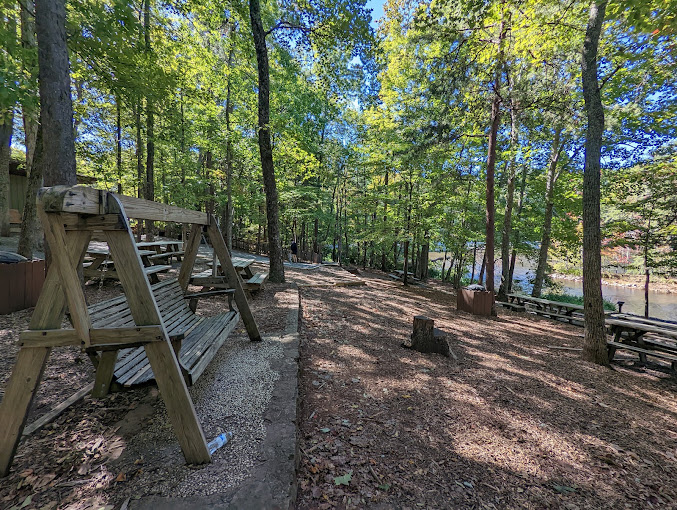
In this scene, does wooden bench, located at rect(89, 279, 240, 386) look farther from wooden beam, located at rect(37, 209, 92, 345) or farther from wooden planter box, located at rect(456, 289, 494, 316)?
wooden planter box, located at rect(456, 289, 494, 316)

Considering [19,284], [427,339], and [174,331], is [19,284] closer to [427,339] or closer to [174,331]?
[174,331]

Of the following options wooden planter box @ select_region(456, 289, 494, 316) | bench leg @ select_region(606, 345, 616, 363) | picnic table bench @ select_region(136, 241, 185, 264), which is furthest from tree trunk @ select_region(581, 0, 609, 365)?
picnic table bench @ select_region(136, 241, 185, 264)

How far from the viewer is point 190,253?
3547 millimetres

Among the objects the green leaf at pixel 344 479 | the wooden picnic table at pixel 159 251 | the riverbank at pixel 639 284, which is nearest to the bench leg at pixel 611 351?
the green leaf at pixel 344 479

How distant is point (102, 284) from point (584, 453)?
8.38m

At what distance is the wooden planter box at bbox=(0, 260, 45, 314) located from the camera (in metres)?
4.18

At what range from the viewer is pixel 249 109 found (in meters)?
13.5

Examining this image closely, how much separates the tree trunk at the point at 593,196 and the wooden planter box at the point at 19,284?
31.5 ft

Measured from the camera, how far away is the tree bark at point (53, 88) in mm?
3264

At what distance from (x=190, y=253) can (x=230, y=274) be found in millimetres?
604

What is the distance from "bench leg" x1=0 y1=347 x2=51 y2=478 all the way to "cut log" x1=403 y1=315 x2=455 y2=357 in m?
4.25

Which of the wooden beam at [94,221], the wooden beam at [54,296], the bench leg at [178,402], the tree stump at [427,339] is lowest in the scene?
the tree stump at [427,339]

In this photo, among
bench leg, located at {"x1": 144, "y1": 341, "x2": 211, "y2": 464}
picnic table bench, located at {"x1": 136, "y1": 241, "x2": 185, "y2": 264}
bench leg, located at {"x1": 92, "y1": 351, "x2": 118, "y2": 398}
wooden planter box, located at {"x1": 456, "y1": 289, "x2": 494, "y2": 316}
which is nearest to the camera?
bench leg, located at {"x1": 144, "y1": 341, "x2": 211, "y2": 464}

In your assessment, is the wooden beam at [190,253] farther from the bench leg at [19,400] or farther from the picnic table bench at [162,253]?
the bench leg at [19,400]
